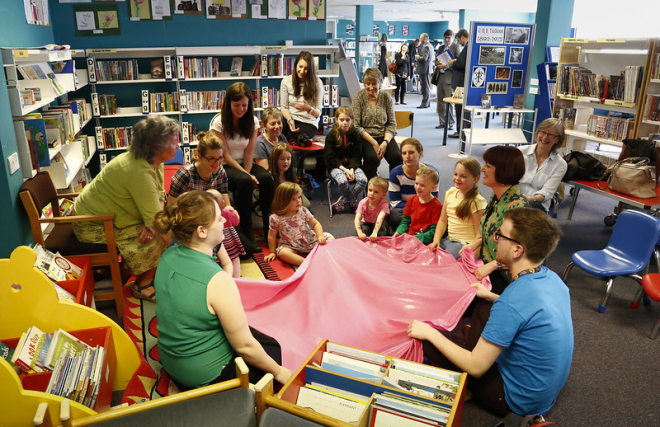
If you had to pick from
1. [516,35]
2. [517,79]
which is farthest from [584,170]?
[516,35]

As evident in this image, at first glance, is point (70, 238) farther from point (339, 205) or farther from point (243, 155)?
point (339, 205)

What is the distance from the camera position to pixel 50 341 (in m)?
2.34

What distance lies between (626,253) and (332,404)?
2.94 metres

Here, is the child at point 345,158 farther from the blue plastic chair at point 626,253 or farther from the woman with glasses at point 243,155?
the blue plastic chair at point 626,253

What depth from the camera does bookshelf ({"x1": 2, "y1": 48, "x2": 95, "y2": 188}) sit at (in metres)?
3.30

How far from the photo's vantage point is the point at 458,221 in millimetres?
3678

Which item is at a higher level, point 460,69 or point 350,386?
point 460,69

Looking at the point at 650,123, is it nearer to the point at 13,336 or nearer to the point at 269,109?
the point at 269,109

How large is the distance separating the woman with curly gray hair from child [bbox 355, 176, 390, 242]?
168 centimetres

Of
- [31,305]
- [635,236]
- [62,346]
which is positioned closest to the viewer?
[62,346]

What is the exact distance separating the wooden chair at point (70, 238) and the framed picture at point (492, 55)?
6343 millimetres

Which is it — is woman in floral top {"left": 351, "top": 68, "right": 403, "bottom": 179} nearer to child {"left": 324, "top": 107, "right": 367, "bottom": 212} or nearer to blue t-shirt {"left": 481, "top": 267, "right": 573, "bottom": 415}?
child {"left": 324, "top": 107, "right": 367, "bottom": 212}

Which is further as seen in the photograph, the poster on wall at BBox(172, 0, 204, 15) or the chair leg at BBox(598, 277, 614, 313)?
the poster on wall at BBox(172, 0, 204, 15)

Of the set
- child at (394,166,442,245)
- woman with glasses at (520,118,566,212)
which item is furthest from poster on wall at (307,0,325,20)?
child at (394,166,442,245)
